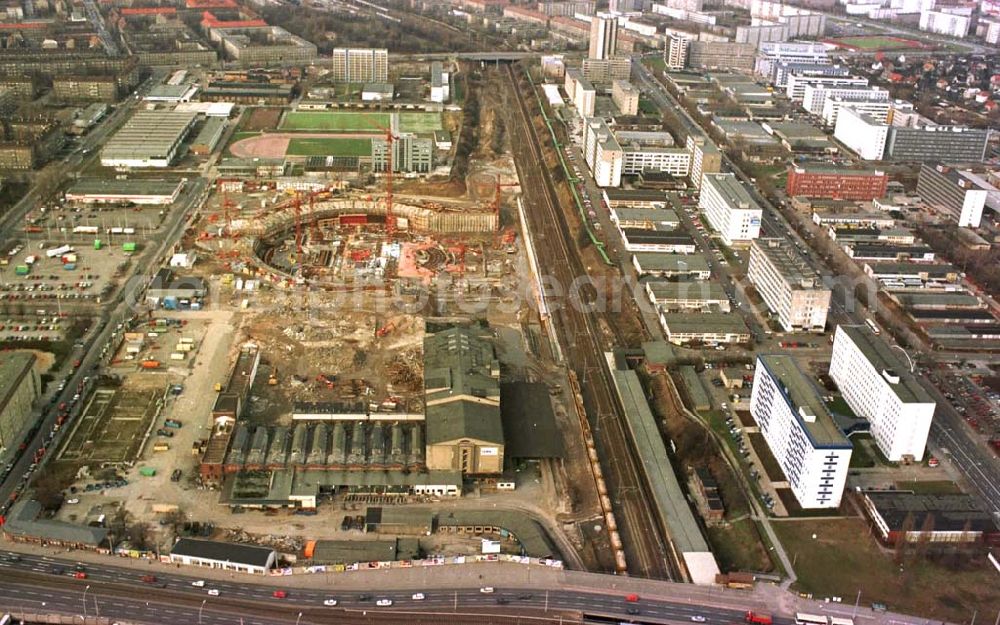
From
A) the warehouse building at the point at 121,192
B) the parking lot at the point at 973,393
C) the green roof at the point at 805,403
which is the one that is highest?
the green roof at the point at 805,403

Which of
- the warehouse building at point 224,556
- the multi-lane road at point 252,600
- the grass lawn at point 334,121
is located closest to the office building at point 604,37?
the grass lawn at point 334,121

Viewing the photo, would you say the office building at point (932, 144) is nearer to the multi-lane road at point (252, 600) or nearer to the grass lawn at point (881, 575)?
the grass lawn at point (881, 575)

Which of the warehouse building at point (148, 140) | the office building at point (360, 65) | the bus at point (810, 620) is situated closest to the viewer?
the bus at point (810, 620)

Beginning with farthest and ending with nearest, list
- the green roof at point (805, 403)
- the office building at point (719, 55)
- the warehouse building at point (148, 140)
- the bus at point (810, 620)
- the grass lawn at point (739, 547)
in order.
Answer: the office building at point (719, 55), the warehouse building at point (148, 140), the green roof at point (805, 403), the grass lawn at point (739, 547), the bus at point (810, 620)

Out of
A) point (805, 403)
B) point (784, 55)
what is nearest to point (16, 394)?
point (805, 403)

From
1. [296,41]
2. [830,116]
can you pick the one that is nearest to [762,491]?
[830,116]
